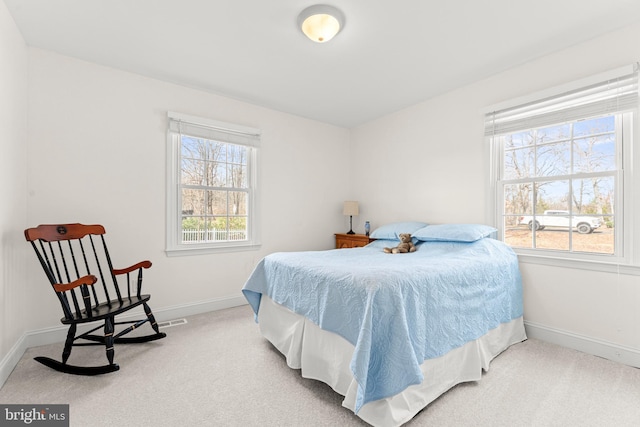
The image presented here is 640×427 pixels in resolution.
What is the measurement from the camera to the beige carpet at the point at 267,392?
5.21ft

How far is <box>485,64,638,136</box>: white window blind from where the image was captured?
2199 mm

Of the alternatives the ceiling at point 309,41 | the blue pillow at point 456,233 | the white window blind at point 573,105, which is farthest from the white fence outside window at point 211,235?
the white window blind at point 573,105

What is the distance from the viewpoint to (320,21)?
2059mm

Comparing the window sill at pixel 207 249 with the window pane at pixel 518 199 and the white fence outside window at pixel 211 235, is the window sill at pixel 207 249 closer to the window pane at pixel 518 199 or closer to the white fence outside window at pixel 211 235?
the white fence outside window at pixel 211 235

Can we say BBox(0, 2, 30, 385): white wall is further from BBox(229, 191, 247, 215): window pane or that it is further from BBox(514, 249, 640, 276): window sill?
BBox(514, 249, 640, 276): window sill

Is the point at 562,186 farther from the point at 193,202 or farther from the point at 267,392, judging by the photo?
the point at 193,202

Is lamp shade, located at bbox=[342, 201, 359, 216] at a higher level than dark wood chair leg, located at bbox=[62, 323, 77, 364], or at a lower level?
higher

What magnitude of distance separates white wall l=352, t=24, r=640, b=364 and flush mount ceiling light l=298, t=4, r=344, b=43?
182 centimetres

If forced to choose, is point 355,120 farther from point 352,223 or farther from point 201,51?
point 201,51

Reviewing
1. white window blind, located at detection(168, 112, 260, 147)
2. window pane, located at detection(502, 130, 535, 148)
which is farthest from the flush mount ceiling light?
window pane, located at detection(502, 130, 535, 148)

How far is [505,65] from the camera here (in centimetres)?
277

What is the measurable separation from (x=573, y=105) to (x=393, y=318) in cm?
248

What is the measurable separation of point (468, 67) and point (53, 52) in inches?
150

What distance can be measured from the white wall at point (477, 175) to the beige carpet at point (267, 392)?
31cm
